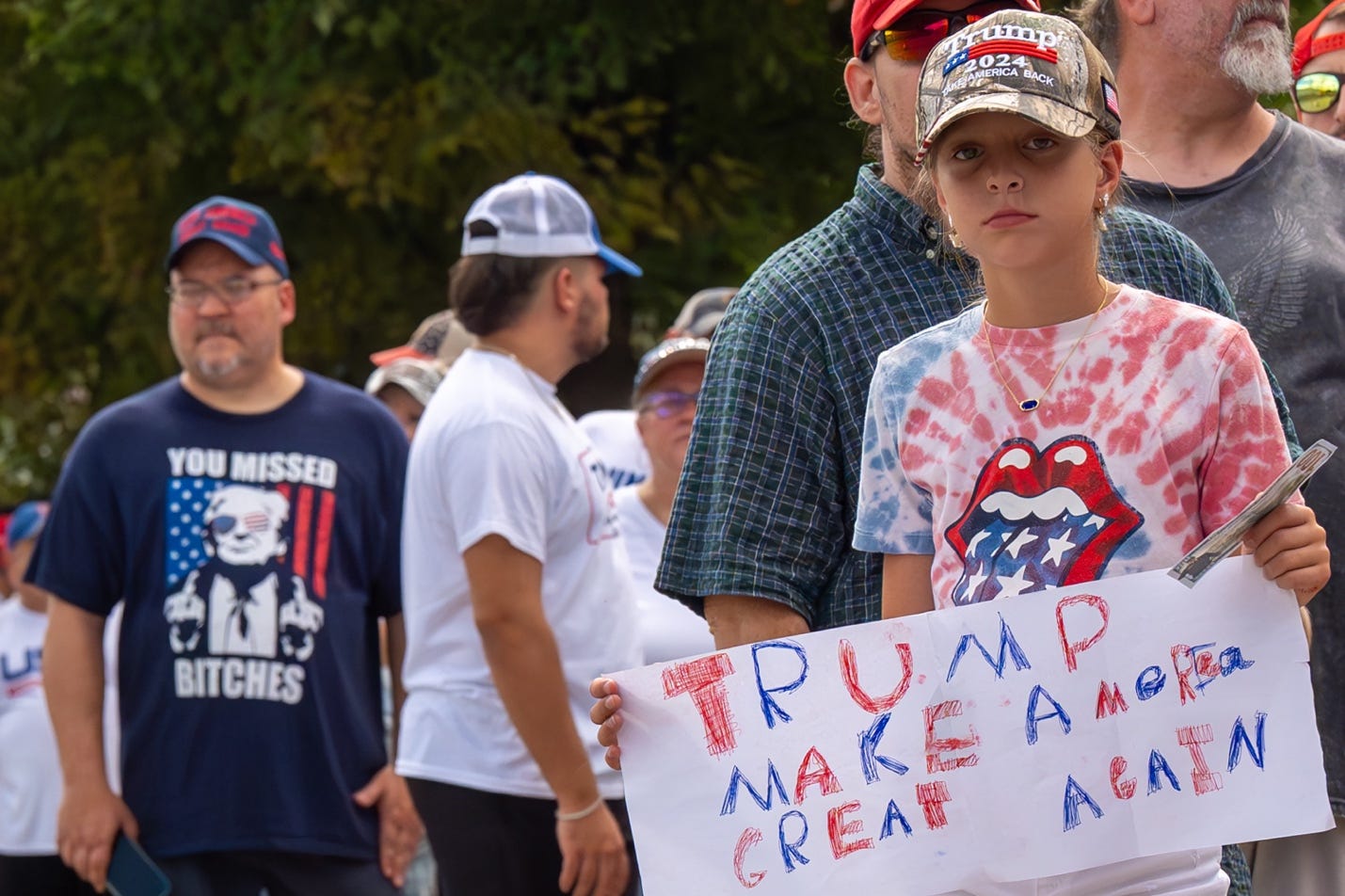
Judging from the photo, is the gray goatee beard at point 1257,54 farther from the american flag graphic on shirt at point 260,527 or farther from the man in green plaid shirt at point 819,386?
the american flag graphic on shirt at point 260,527

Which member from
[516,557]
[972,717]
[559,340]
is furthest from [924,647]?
[559,340]

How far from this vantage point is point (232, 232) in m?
5.44

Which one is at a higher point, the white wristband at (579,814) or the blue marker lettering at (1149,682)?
the blue marker lettering at (1149,682)

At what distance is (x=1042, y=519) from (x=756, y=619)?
0.60 m

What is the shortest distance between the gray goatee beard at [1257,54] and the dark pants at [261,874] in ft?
9.58

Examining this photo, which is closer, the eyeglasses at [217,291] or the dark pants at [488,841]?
the dark pants at [488,841]

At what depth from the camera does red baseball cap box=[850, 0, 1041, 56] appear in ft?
9.53

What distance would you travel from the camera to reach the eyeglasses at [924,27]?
2896 millimetres

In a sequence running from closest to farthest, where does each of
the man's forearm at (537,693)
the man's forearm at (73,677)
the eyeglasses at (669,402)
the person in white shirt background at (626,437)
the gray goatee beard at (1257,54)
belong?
1. the gray goatee beard at (1257,54)
2. the man's forearm at (537,693)
3. the man's forearm at (73,677)
4. the eyeglasses at (669,402)
5. the person in white shirt background at (626,437)

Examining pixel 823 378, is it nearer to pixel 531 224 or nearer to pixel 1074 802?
pixel 1074 802

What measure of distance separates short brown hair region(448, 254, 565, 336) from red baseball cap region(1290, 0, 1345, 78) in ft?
6.45

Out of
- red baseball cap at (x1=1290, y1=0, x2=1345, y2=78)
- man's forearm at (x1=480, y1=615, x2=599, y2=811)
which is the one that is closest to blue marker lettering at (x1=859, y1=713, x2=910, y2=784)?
man's forearm at (x1=480, y1=615, x2=599, y2=811)

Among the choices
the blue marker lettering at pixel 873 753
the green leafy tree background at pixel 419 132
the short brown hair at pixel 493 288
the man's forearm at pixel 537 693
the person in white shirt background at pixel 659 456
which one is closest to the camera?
the blue marker lettering at pixel 873 753

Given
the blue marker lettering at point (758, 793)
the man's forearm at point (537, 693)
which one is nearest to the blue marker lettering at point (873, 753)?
the blue marker lettering at point (758, 793)
